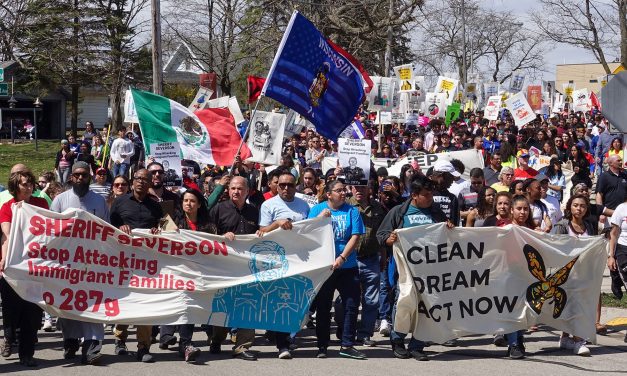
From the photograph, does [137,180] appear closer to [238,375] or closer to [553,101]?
[238,375]

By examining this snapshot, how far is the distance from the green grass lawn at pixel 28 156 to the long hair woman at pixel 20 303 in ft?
70.9

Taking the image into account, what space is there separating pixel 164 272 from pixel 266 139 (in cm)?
585

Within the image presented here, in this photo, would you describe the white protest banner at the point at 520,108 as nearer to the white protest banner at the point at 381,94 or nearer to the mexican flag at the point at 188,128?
the white protest banner at the point at 381,94

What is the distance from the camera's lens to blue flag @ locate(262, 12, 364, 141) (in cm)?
1134

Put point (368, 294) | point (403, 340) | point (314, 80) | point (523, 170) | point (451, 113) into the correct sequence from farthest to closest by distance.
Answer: point (451, 113) < point (523, 170) < point (314, 80) < point (368, 294) < point (403, 340)

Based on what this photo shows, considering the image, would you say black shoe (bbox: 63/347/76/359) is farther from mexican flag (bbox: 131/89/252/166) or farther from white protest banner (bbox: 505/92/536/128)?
white protest banner (bbox: 505/92/536/128)

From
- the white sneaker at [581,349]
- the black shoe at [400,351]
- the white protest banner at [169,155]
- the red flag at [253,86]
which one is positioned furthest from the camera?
the red flag at [253,86]

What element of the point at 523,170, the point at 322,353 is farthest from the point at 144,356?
the point at 523,170

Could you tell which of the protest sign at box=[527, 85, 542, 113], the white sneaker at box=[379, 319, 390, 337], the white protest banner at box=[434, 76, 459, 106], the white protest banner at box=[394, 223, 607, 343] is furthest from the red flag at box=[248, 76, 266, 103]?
the protest sign at box=[527, 85, 542, 113]

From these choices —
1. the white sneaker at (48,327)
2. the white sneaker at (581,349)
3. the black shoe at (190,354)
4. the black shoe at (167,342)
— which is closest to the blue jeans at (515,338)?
the white sneaker at (581,349)

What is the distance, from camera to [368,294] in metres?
9.52

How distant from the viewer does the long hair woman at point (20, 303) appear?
824cm

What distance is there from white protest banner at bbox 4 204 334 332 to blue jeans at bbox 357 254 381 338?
0.82 metres

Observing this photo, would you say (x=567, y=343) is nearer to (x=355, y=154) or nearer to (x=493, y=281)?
(x=493, y=281)
